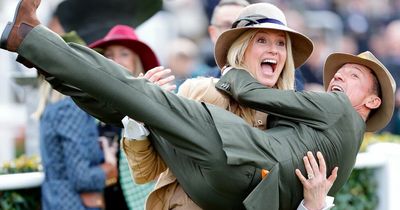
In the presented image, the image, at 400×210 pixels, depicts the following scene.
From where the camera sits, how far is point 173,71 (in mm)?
8695

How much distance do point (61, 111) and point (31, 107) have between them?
2.93 m

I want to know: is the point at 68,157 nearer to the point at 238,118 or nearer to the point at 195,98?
the point at 195,98

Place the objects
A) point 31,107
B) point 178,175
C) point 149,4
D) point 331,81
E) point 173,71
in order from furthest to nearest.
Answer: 1. point 31,107
2. point 173,71
3. point 149,4
4. point 331,81
5. point 178,175

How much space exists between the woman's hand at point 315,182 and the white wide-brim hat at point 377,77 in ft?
1.98

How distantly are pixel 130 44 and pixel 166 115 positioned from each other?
7.74ft

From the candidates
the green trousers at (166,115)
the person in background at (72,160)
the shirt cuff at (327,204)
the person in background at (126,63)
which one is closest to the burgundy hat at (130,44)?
the person in background at (126,63)

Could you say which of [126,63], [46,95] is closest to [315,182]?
[126,63]

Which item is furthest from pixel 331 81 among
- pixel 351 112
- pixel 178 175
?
pixel 178 175

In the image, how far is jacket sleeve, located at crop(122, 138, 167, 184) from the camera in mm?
4746

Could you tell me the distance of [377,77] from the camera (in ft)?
17.2

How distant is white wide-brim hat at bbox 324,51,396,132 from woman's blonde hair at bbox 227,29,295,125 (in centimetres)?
32

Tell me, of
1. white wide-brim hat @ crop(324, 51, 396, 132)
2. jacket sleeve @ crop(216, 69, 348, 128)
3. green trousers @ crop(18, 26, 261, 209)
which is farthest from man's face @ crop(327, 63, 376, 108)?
green trousers @ crop(18, 26, 261, 209)

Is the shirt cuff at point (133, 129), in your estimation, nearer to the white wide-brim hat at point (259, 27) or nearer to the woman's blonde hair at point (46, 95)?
the white wide-brim hat at point (259, 27)

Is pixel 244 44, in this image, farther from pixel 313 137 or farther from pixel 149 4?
pixel 149 4
